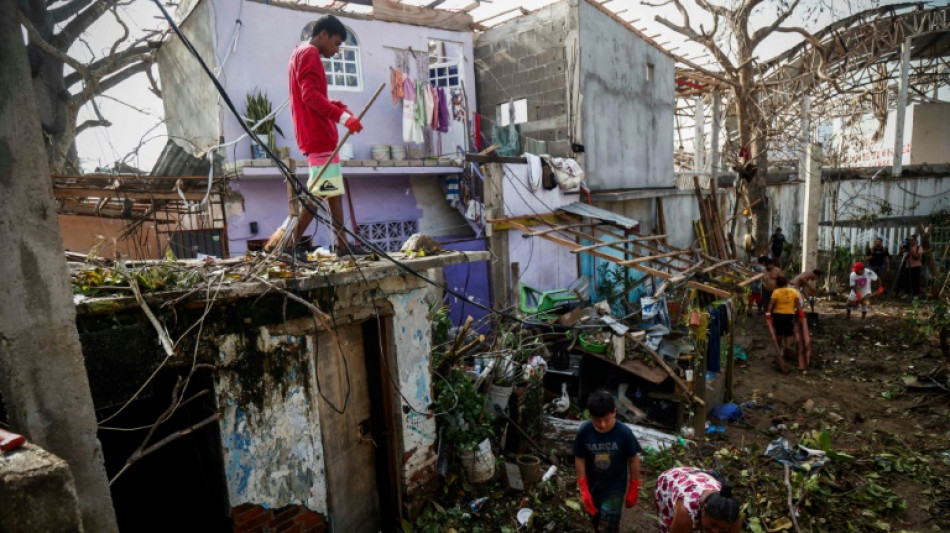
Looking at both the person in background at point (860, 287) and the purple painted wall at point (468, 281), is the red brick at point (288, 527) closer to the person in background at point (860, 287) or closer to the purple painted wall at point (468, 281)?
the purple painted wall at point (468, 281)

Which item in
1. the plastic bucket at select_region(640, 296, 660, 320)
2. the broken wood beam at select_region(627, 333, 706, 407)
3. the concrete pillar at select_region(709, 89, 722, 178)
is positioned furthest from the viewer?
the concrete pillar at select_region(709, 89, 722, 178)

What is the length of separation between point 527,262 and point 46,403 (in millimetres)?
9512

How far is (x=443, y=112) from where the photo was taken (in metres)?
11.0

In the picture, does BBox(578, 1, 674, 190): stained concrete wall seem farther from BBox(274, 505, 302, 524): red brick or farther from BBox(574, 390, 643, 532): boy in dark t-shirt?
BBox(274, 505, 302, 524): red brick

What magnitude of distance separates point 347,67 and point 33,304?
9335 mm

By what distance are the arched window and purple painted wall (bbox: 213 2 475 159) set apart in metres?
0.10

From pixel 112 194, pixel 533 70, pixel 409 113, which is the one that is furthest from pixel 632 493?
pixel 533 70

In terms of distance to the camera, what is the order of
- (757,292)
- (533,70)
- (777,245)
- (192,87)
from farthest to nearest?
(777,245)
(757,292)
(533,70)
(192,87)

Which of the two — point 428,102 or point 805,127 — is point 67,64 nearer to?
point 428,102

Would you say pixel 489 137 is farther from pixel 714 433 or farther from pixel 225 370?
pixel 225 370

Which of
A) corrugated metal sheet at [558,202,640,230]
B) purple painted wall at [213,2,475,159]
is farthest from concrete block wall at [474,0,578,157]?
purple painted wall at [213,2,475,159]

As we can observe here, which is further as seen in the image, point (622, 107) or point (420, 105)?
point (622, 107)

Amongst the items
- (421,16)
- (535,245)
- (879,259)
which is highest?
(421,16)

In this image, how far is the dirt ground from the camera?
5.38 metres
